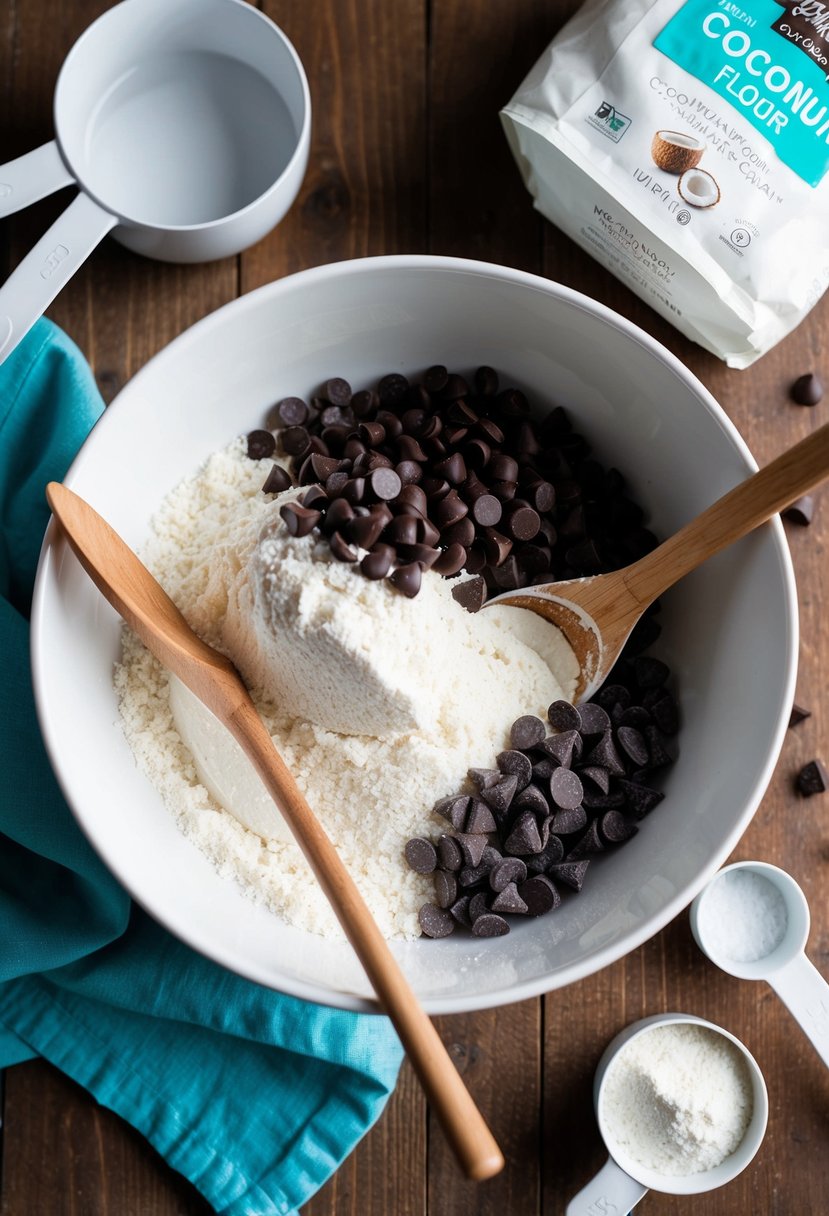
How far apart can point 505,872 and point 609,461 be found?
2.12ft

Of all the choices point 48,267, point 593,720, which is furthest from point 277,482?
point 593,720

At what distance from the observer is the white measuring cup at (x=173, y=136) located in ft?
4.93

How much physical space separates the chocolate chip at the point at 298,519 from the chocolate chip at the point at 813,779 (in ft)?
3.12

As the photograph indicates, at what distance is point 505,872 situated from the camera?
4.46 feet

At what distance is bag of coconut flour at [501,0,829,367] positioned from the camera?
1467mm

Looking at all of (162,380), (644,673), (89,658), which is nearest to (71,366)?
(162,380)

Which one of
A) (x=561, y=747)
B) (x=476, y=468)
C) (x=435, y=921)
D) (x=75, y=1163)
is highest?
(x=476, y=468)

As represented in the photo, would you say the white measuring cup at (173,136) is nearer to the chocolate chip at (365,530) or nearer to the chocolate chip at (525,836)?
the chocolate chip at (365,530)

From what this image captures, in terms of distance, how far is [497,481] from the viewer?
1.46 m

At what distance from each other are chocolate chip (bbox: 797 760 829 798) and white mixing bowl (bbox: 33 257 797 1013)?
1.07 ft

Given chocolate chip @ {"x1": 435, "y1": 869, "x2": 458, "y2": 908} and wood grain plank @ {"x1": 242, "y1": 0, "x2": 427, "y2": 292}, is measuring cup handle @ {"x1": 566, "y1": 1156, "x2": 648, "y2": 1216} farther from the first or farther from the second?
wood grain plank @ {"x1": 242, "y1": 0, "x2": 427, "y2": 292}

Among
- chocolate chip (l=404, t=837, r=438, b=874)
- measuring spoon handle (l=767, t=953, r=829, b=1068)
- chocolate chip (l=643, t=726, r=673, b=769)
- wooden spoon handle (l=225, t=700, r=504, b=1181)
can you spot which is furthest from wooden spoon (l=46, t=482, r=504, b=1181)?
measuring spoon handle (l=767, t=953, r=829, b=1068)

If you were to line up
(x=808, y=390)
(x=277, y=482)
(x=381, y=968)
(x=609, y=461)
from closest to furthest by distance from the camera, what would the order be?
(x=381, y=968), (x=277, y=482), (x=609, y=461), (x=808, y=390)

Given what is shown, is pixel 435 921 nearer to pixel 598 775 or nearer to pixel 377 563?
pixel 598 775
